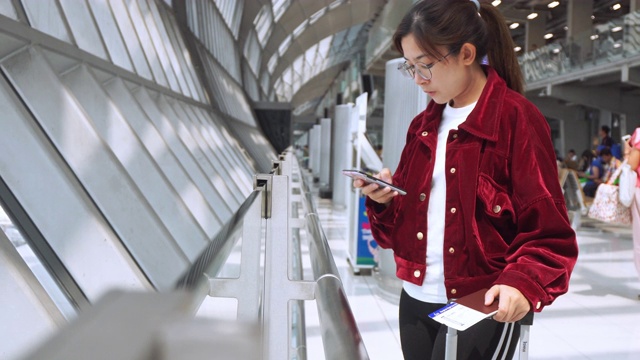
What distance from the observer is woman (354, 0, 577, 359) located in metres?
1.52

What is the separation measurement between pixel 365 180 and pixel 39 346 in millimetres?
1509

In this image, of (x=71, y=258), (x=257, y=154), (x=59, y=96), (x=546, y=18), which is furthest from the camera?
(x=546, y=18)

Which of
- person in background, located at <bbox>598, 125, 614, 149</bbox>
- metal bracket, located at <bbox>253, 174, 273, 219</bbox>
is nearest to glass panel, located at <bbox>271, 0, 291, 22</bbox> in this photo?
person in background, located at <bbox>598, 125, 614, 149</bbox>

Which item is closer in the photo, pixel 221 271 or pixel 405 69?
pixel 221 271

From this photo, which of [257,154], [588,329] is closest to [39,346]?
[588,329]

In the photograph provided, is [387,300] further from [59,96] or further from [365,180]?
[365,180]

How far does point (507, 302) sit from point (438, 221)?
444 mm

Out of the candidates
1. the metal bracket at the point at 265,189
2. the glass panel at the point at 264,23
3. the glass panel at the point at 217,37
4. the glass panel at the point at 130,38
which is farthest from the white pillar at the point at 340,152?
the glass panel at the point at 264,23

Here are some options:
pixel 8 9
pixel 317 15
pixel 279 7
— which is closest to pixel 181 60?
pixel 8 9

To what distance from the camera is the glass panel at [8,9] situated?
4.28 m

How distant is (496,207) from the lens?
5.29 feet

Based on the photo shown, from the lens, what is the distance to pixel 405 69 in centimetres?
184

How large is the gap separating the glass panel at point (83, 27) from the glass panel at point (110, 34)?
23 cm

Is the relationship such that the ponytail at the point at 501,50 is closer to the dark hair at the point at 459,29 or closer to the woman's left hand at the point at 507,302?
the dark hair at the point at 459,29
